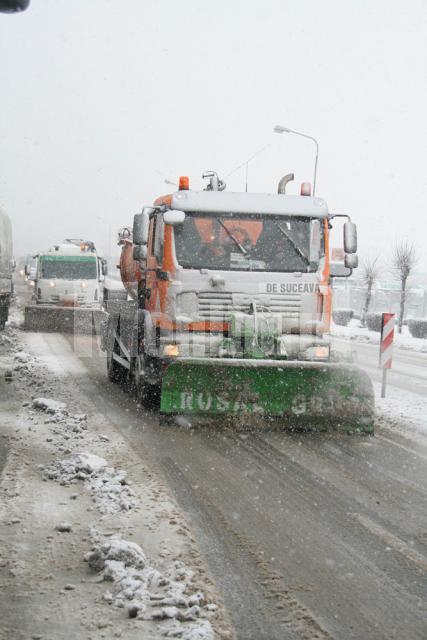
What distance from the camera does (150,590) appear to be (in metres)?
3.85

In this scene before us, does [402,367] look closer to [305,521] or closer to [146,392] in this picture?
[146,392]

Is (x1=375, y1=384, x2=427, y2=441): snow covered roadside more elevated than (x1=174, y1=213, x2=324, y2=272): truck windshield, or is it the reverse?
(x1=174, y1=213, x2=324, y2=272): truck windshield

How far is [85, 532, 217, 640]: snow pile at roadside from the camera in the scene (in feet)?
11.5

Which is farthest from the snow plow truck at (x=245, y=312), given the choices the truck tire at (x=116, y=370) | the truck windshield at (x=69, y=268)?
the truck windshield at (x=69, y=268)

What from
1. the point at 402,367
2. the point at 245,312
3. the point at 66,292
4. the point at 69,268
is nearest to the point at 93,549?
the point at 245,312

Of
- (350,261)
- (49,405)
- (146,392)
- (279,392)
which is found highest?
(350,261)

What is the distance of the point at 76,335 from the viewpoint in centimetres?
2236

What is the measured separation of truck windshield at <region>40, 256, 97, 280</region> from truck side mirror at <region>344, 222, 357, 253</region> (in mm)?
15057

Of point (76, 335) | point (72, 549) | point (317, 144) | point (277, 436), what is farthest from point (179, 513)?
point (317, 144)

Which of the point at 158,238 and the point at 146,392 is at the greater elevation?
the point at 158,238

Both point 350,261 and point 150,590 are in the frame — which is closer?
point 150,590

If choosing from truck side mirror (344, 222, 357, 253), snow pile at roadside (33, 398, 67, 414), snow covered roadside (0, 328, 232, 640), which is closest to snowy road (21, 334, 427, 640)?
snow covered roadside (0, 328, 232, 640)

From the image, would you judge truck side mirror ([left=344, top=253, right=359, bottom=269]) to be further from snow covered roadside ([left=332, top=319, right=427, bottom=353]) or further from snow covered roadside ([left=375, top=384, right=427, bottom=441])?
snow covered roadside ([left=332, top=319, right=427, bottom=353])

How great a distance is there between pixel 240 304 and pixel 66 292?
15.0 m
